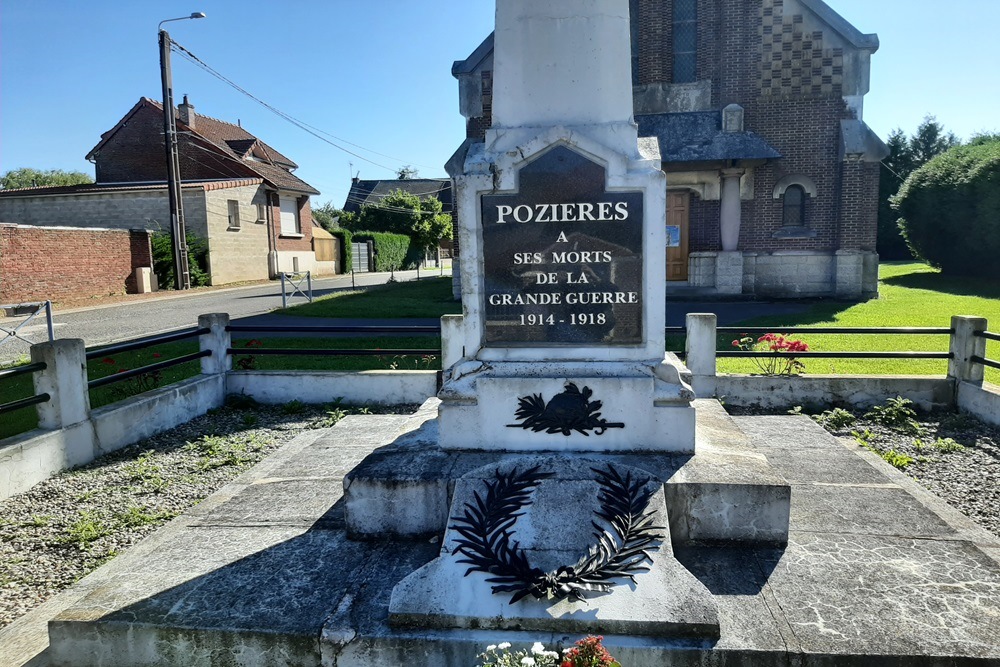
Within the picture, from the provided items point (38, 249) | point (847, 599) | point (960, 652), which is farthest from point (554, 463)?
point (38, 249)

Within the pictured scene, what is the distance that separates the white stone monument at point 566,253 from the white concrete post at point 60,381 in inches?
141

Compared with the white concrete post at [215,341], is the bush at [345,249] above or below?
above

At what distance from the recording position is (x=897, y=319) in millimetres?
13398

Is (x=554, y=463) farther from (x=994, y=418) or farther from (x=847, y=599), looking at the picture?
(x=994, y=418)

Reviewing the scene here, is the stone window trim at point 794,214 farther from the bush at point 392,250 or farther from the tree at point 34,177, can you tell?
the tree at point 34,177

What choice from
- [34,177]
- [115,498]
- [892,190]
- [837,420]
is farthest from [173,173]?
[34,177]

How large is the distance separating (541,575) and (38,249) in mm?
23315

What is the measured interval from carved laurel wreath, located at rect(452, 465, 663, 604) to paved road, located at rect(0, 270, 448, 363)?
11.1 m

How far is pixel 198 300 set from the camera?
2205 centimetres

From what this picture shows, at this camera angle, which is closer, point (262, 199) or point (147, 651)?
point (147, 651)

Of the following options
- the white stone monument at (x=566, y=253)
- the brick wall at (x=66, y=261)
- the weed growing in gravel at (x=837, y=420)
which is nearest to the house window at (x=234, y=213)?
the brick wall at (x=66, y=261)

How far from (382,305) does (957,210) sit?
19358 mm

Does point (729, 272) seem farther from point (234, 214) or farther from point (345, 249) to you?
point (345, 249)

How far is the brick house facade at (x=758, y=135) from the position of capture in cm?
1742
